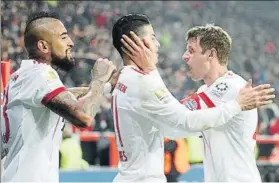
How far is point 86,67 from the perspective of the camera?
10.1 meters

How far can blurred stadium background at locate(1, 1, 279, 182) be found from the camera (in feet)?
29.0

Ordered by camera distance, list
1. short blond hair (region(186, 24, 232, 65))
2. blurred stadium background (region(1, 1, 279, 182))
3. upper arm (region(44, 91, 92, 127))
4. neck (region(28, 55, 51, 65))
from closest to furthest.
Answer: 1. upper arm (region(44, 91, 92, 127))
2. neck (region(28, 55, 51, 65))
3. short blond hair (region(186, 24, 232, 65))
4. blurred stadium background (region(1, 1, 279, 182))

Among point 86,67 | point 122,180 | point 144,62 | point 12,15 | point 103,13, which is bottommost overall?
point 122,180

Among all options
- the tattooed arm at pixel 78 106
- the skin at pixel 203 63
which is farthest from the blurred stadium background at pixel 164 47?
the tattooed arm at pixel 78 106

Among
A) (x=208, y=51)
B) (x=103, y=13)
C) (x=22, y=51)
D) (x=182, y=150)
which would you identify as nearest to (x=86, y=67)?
(x=22, y=51)

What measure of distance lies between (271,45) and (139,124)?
522 inches

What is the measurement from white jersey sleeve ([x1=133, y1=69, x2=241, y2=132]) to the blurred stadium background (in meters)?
3.87

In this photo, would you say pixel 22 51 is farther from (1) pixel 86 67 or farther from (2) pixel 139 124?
(2) pixel 139 124

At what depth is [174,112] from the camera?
3594mm

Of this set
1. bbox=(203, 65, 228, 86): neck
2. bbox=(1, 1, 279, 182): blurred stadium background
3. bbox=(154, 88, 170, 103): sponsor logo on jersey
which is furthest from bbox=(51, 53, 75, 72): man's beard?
bbox=(1, 1, 279, 182): blurred stadium background

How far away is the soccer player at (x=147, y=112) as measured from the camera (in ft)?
11.8

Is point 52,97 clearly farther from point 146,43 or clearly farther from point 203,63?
point 203,63

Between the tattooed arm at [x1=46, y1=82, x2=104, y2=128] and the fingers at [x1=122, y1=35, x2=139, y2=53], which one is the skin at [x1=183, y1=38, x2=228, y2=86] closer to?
the fingers at [x1=122, y1=35, x2=139, y2=53]

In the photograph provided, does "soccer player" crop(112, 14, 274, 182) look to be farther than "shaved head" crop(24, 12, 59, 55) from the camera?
No
